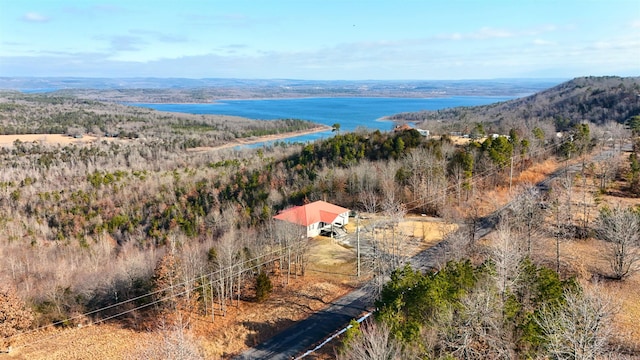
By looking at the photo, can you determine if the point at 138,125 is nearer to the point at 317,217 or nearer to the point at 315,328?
the point at 317,217

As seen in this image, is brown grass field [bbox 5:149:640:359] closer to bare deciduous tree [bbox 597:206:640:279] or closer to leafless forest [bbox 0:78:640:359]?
bare deciduous tree [bbox 597:206:640:279]

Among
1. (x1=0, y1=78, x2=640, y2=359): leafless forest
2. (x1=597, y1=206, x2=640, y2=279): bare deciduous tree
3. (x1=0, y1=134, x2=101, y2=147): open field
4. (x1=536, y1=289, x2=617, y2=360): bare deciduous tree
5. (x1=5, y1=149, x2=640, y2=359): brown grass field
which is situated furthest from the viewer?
(x1=0, y1=134, x2=101, y2=147): open field

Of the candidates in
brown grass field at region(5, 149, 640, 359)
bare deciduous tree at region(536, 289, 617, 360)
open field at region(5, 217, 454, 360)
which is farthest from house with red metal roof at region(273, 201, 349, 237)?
bare deciduous tree at region(536, 289, 617, 360)

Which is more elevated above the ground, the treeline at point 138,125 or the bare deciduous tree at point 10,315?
the treeline at point 138,125

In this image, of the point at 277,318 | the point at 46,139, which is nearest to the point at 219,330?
the point at 277,318

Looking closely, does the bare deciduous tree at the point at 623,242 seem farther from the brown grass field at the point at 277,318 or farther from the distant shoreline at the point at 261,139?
the distant shoreline at the point at 261,139

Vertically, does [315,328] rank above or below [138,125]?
below

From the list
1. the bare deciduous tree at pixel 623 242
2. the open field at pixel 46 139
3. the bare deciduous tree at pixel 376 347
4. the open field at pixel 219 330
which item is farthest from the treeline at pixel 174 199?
the open field at pixel 46 139

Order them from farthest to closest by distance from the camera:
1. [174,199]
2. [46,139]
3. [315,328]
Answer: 1. [46,139]
2. [174,199]
3. [315,328]
